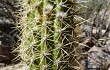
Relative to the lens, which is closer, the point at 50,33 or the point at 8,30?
the point at 50,33

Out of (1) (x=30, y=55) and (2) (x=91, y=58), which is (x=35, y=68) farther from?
(2) (x=91, y=58)

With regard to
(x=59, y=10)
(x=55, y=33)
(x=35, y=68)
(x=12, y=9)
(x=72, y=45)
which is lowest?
(x=12, y=9)

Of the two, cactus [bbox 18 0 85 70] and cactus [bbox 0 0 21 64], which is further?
cactus [bbox 0 0 21 64]

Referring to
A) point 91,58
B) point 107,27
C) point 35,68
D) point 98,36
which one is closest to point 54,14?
point 35,68

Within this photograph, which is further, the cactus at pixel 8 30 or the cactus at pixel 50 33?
the cactus at pixel 8 30

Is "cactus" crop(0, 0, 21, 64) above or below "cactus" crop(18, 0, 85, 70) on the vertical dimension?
below

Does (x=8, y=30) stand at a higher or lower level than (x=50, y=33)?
lower

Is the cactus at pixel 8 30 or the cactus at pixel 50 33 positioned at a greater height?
the cactus at pixel 50 33

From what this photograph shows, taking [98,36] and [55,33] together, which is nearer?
[55,33]
